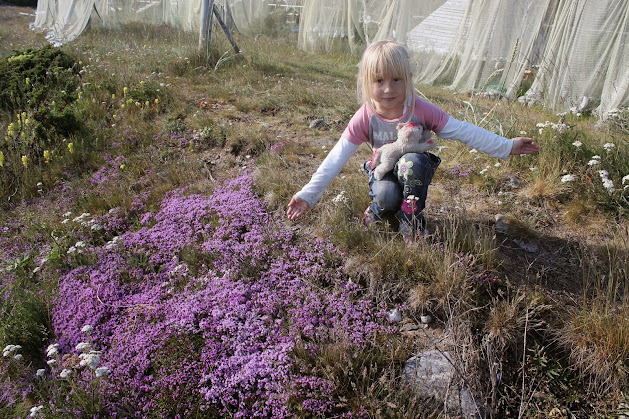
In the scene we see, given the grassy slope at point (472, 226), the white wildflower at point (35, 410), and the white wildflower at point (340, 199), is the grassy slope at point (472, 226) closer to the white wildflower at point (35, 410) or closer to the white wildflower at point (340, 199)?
the white wildflower at point (340, 199)

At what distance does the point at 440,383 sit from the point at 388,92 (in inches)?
71.1

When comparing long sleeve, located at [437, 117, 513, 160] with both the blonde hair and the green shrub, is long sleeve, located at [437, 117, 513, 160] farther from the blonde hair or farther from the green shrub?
the green shrub

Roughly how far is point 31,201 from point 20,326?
2.14 m

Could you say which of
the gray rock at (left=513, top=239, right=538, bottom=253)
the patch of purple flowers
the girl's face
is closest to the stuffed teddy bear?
the girl's face

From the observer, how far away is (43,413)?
2.45 meters

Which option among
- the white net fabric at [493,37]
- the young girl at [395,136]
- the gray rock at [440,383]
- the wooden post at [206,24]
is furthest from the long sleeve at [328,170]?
the wooden post at [206,24]

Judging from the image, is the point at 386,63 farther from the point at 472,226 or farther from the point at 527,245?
the point at 527,245

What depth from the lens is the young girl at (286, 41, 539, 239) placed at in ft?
9.16

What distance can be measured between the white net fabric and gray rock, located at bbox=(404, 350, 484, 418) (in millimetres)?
3250

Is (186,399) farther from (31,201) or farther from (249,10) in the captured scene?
(249,10)

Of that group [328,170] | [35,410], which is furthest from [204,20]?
[35,410]

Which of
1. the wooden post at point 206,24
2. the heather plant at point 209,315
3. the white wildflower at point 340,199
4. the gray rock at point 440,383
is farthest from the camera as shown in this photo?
the wooden post at point 206,24

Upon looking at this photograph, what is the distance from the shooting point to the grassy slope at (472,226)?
99.2 inches

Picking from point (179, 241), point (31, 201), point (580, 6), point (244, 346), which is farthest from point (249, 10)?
point (244, 346)
